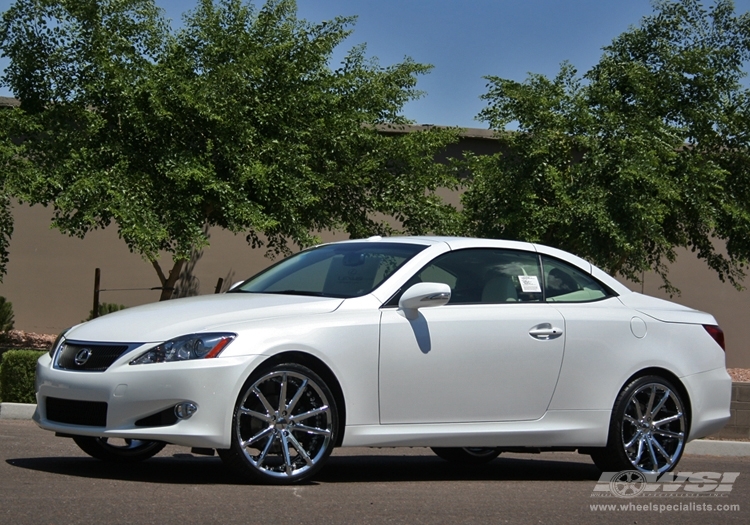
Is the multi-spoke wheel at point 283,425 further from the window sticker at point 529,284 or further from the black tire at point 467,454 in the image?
the black tire at point 467,454

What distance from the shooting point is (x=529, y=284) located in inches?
311

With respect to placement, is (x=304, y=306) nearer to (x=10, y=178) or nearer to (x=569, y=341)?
(x=569, y=341)

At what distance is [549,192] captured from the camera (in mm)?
17047

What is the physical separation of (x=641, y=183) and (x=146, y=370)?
11.4 m

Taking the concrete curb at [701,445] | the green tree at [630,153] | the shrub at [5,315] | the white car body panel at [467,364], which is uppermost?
the green tree at [630,153]

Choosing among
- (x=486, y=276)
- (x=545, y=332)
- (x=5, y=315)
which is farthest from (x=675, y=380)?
(x=5, y=315)

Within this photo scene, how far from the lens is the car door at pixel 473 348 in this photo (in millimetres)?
7051

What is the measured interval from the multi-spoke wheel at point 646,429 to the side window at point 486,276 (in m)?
1.05

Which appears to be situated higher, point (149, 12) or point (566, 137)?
point (149, 12)

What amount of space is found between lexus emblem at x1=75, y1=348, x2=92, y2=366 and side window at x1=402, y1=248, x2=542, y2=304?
2.14m

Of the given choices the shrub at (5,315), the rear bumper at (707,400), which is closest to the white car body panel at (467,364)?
the rear bumper at (707,400)

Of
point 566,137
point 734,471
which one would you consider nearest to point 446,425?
point 734,471

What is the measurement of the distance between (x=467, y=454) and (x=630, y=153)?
8918 millimetres

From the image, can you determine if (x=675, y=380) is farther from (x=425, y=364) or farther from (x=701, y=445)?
(x=701, y=445)
